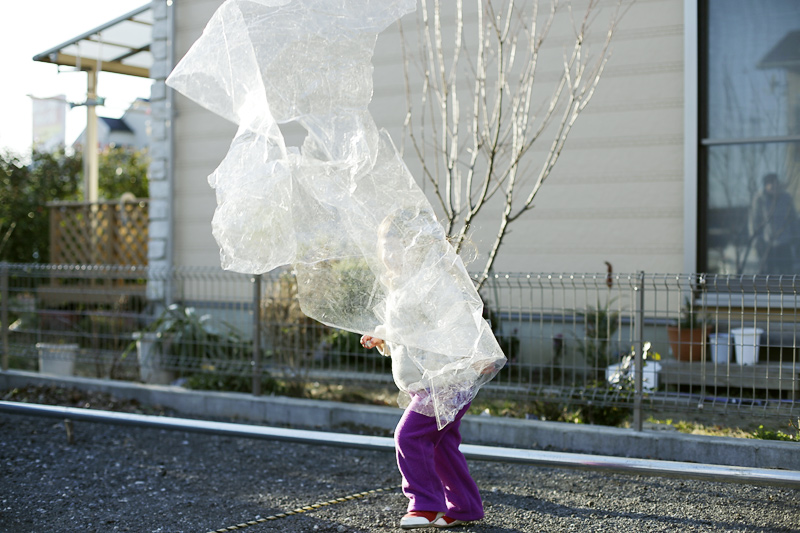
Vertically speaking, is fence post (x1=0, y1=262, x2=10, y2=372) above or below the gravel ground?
above

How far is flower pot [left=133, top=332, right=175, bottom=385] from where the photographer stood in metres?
6.84

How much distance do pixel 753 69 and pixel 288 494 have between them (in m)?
5.00

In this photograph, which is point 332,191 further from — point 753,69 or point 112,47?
point 112,47

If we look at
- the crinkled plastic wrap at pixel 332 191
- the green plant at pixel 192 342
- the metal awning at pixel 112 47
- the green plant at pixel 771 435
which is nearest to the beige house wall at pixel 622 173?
the green plant at pixel 771 435

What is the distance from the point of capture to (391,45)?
754 centimetres

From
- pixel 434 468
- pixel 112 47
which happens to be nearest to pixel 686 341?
pixel 434 468

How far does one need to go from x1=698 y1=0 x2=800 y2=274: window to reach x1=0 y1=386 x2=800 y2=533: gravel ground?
2.65 meters

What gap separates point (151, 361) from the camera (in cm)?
690

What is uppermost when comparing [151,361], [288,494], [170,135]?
[170,135]

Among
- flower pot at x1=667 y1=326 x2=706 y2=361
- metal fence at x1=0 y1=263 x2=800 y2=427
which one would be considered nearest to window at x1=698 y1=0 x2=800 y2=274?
metal fence at x1=0 y1=263 x2=800 y2=427

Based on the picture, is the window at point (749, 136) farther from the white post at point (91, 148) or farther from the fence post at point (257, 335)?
the white post at point (91, 148)

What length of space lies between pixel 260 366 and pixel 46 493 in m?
2.09

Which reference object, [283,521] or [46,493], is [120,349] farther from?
[283,521]

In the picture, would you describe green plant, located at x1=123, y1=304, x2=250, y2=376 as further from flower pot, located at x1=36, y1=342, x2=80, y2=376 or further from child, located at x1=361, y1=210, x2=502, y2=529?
child, located at x1=361, y1=210, x2=502, y2=529
